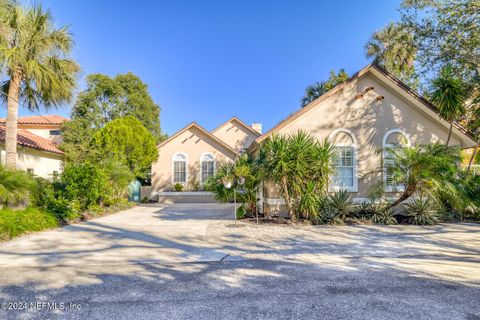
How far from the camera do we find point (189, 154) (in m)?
19.9

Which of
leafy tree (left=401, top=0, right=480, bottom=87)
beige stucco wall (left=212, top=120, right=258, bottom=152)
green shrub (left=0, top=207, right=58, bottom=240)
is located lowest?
green shrub (left=0, top=207, right=58, bottom=240)

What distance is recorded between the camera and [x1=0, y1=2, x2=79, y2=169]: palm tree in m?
9.41

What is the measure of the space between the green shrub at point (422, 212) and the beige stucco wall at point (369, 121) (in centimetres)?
154

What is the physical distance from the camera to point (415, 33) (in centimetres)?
1514

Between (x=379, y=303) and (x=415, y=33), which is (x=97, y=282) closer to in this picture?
(x=379, y=303)

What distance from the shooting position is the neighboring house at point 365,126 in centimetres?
1082

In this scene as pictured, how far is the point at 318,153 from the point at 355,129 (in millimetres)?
2795

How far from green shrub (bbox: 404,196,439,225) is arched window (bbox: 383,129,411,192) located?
899 millimetres

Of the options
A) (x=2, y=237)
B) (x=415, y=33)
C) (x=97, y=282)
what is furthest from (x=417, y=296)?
(x=415, y=33)

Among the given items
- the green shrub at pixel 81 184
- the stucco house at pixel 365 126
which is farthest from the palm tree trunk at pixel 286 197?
the green shrub at pixel 81 184

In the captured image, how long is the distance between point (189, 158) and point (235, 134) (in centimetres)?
754

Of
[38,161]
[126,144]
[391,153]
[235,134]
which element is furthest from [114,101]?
[391,153]

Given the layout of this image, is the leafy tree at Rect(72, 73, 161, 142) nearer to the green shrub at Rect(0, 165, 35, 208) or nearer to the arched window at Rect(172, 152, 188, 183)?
the arched window at Rect(172, 152, 188, 183)

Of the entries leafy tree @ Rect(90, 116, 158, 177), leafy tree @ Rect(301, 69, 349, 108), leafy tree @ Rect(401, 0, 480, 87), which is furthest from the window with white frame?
leafy tree @ Rect(301, 69, 349, 108)
